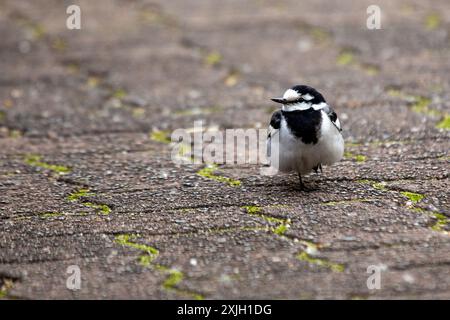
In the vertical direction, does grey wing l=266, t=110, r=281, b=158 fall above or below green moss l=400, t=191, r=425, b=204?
above

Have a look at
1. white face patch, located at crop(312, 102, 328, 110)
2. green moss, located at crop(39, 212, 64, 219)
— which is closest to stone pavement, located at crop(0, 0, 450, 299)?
green moss, located at crop(39, 212, 64, 219)

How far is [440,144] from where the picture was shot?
5.05 m

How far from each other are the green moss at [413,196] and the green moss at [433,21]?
4.30 meters

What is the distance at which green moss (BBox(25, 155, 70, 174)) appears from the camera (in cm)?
501

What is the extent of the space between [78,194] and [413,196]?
205 centimetres

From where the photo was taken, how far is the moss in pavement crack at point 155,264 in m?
3.23

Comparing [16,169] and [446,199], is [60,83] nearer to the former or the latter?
[16,169]

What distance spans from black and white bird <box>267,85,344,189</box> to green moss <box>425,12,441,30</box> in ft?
13.9

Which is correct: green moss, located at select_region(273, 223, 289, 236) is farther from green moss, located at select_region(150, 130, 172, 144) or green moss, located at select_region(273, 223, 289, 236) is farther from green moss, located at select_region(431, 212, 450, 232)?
green moss, located at select_region(150, 130, 172, 144)

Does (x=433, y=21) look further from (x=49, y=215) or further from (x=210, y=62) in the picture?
(x=49, y=215)

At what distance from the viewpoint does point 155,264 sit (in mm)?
3508

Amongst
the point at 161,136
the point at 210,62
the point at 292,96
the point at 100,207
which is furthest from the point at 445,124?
the point at 210,62

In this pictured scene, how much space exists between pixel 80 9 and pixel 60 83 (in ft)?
8.73

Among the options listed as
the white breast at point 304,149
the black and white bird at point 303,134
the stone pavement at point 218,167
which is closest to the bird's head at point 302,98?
the black and white bird at point 303,134
